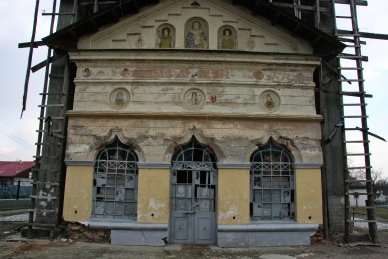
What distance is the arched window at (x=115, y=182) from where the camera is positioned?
10.1 meters

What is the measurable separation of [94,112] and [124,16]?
3269mm

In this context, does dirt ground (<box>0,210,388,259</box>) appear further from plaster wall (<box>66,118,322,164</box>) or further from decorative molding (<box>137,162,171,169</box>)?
plaster wall (<box>66,118,322,164</box>)

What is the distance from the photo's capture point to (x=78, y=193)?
10.0 metres

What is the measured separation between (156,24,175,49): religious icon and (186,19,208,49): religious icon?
1.69ft

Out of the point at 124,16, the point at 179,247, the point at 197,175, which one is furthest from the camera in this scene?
the point at 124,16

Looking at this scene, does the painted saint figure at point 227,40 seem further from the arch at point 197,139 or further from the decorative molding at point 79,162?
the decorative molding at point 79,162

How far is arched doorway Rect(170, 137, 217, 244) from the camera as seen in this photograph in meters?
10.0

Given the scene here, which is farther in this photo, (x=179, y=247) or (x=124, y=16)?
(x=124, y=16)

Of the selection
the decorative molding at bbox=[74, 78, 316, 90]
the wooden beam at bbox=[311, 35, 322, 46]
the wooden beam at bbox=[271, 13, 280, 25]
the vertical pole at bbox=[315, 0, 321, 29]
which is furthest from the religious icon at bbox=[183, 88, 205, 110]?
the vertical pole at bbox=[315, 0, 321, 29]

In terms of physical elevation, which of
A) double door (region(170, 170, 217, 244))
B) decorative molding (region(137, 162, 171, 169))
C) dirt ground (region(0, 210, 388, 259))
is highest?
decorative molding (region(137, 162, 171, 169))

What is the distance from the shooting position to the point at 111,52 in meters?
10.6

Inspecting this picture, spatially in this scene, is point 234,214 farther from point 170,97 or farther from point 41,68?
point 41,68

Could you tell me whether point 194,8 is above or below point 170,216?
above

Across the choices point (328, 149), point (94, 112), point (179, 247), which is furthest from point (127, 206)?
point (328, 149)
